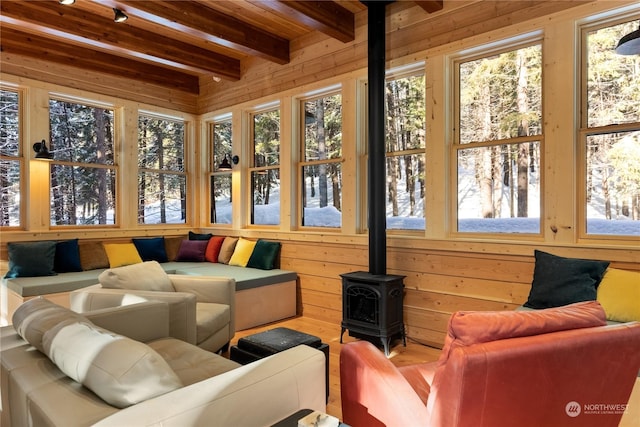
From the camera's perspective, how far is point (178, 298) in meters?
2.64

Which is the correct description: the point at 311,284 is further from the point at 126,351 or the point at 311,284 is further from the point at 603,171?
the point at 126,351

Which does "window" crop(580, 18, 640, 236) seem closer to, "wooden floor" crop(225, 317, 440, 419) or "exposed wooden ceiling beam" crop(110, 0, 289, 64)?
"wooden floor" crop(225, 317, 440, 419)

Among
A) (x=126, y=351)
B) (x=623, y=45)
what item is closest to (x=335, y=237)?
(x=623, y=45)

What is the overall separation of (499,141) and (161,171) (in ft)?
15.3

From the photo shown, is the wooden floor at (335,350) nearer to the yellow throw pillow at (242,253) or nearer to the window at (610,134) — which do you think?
the yellow throw pillow at (242,253)

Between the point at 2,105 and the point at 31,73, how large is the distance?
491 mm

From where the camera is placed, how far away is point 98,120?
5160mm

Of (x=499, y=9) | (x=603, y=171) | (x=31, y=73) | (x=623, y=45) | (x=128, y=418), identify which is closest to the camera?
(x=128, y=418)

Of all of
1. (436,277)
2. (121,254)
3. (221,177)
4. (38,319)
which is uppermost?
(221,177)

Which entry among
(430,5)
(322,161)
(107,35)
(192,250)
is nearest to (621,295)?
(430,5)

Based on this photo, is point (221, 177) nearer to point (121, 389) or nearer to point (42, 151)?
point (42, 151)

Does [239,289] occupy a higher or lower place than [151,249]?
lower

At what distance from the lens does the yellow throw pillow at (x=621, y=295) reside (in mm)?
2355

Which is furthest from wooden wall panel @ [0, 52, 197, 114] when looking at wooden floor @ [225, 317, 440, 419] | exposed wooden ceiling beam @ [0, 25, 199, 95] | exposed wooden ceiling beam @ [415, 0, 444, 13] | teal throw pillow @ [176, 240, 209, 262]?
exposed wooden ceiling beam @ [415, 0, 444, 13]
